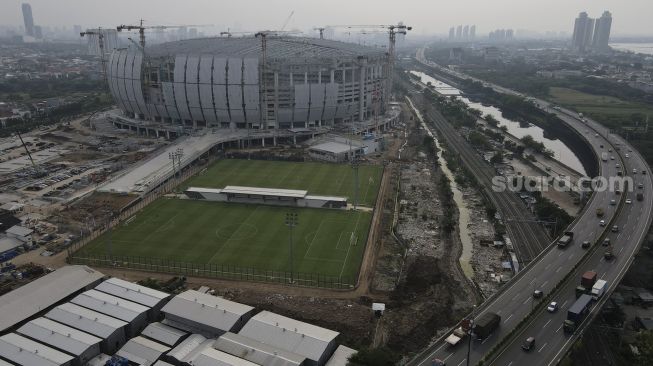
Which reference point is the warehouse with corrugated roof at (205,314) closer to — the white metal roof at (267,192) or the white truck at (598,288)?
the white metal roof at (267,192)

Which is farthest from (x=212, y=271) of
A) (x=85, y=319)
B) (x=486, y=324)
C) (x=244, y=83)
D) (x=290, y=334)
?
(x=244, y=83)

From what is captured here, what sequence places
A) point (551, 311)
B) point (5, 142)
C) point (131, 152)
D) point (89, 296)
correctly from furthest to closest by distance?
point (5, 142) → point (131, 152) → point (89, 296) → point (551, 311)

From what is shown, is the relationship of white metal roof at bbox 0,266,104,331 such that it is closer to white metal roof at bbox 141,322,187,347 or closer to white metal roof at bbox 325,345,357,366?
white metal roof at bbox 141,322,187,347

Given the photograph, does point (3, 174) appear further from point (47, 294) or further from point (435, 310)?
point (435, 310)

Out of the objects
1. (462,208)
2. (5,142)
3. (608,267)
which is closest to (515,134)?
(462,208)

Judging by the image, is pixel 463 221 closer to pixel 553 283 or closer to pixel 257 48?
pixel 553 283

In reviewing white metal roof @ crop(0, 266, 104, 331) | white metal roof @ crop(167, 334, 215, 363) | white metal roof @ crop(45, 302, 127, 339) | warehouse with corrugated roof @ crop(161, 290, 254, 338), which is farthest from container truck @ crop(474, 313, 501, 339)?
white metal roof @ crop(0, 266, 104, 331)

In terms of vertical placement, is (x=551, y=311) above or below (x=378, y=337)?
above
